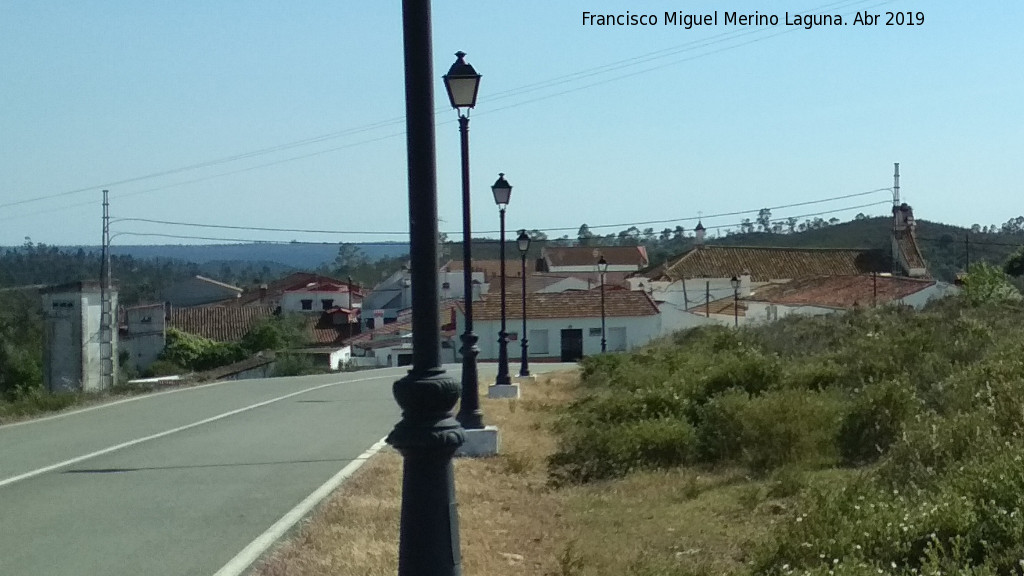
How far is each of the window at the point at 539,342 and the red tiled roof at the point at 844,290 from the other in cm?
1162

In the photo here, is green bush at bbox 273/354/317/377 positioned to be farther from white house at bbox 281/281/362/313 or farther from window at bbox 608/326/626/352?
white house at bbox 281/281/362/313

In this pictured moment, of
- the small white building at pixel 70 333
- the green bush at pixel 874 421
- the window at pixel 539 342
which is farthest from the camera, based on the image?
the window at pixel 539 342

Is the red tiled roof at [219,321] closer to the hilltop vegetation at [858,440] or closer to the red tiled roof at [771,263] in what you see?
the red tiled roof at [771,263]

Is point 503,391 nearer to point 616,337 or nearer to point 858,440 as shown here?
point 858,440

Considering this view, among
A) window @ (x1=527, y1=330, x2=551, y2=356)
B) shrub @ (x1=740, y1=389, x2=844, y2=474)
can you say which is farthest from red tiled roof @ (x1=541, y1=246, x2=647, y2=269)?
shrub @ (x1=740, y1=389, x2=844, y2=474)

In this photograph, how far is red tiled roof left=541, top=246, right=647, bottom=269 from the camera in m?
106

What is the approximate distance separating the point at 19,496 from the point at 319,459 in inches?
131

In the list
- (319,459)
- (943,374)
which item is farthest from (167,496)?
(943,374)

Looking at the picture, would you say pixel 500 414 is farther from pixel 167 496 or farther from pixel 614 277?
pixel 614 277

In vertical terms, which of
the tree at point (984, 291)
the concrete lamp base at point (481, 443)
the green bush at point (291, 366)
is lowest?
the green bush at point (291, 366)

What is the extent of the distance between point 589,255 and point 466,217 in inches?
3694

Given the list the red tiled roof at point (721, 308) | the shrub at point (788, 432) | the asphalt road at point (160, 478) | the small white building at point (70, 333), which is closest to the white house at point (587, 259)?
the red tiled roof at point (721, 308)

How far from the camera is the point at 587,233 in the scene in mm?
102938

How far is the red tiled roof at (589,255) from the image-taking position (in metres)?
106
